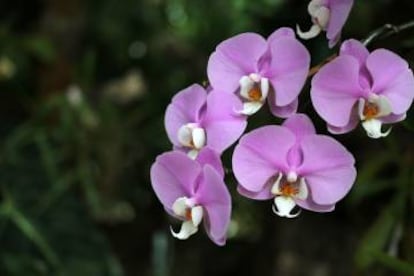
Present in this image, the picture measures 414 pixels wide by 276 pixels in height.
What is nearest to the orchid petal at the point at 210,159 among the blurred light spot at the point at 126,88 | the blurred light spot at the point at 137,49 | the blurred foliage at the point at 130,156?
the blurred foliage at the point at 130,156

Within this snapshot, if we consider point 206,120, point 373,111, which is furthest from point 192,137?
point 373,111

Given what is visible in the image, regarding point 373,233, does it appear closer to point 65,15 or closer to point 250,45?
point 250,45

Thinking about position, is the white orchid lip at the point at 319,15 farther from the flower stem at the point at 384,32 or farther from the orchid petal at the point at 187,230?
the orchid petal at the point at 187,230

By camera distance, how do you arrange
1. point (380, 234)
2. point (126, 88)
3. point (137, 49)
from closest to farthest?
point (380, 234)
point (126, 88)
point (137, 49)

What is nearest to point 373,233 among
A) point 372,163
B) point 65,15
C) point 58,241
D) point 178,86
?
point 372,163

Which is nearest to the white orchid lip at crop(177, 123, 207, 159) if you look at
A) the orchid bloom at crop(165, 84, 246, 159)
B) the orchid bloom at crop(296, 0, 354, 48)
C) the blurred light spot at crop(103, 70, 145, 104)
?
the orchid bloom at crop(165, 84, 246, 159)

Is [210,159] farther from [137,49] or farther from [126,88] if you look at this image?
[137,49]
